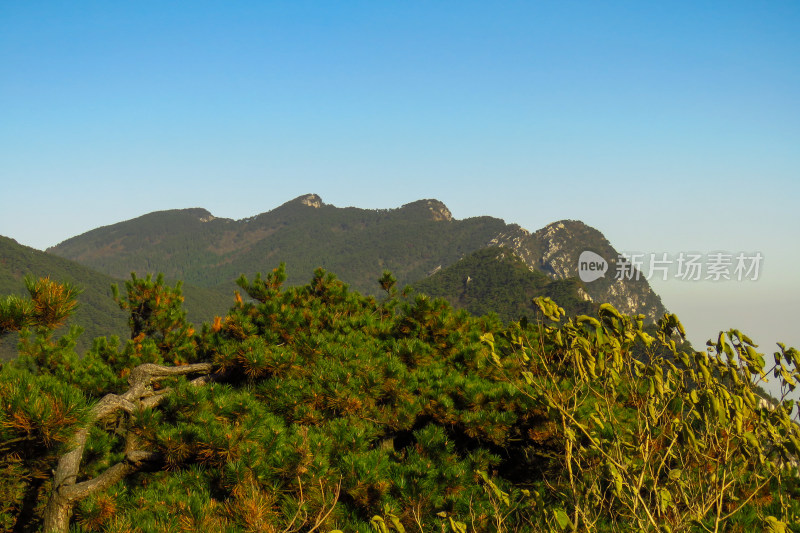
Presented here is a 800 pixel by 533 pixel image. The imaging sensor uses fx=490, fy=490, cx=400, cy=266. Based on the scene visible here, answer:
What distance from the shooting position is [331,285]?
32.7ft

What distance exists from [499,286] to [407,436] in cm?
9730

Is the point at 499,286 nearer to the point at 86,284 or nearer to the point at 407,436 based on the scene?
the point at 86,284

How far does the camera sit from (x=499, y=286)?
333 feet

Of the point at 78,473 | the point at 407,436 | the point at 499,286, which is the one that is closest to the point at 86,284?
the point at 499,286

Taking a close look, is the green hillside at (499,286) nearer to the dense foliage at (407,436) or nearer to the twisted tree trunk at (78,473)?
the dense foliage at (407,436)

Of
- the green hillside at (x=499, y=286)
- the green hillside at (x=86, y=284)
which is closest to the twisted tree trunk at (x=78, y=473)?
the green hillside at (x=499, y=286)

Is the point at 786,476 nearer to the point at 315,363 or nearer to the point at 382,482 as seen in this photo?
the point at 382,482

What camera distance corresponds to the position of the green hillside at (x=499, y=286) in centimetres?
8381

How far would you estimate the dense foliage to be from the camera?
8.29 feet

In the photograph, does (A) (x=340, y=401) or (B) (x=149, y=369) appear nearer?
(A) (x=340, y=401)

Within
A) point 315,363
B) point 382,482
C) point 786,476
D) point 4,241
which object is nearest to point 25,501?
point 315,363

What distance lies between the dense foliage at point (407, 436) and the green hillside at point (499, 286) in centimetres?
7156

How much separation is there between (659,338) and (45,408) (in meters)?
3.83

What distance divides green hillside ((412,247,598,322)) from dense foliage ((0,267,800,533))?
71.6 meters
